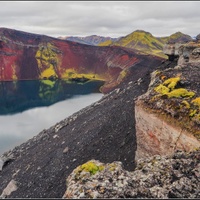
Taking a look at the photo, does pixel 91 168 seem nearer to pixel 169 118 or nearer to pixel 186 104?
pixel 169 118

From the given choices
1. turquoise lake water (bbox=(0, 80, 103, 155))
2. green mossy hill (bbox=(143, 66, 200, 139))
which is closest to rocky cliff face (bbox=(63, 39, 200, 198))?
green mossy hill (bbox=(143, 66, 200, 139))

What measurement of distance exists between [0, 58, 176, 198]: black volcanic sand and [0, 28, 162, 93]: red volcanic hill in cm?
9344

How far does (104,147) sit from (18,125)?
3315 centimetres

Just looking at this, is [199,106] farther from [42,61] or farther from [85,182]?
[42,61]

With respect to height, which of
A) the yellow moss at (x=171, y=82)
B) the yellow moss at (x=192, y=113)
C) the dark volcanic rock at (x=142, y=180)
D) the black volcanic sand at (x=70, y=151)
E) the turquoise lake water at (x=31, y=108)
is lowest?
the turquoise lake water at (x=31, y=108)

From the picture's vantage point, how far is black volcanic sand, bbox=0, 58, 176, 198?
2033 centimetres

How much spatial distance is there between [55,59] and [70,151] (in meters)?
123

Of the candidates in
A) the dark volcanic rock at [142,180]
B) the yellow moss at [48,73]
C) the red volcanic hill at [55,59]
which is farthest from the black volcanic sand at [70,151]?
the yellow moss at [48,73]

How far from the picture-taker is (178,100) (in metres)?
16.1

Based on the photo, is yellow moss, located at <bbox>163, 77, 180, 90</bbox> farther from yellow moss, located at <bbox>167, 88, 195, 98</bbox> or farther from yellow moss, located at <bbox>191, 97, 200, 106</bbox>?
yellow moss, located at <bbox>191, 97, 200, 106</bbox>

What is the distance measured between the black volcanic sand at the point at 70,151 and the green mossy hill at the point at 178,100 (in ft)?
16.4

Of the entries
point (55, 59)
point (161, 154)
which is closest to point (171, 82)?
point (161, 154)

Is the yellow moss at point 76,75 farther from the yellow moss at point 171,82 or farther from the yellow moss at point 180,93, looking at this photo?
the yellow moss at point 180,93

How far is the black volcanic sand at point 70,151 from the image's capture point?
20.3 metres
